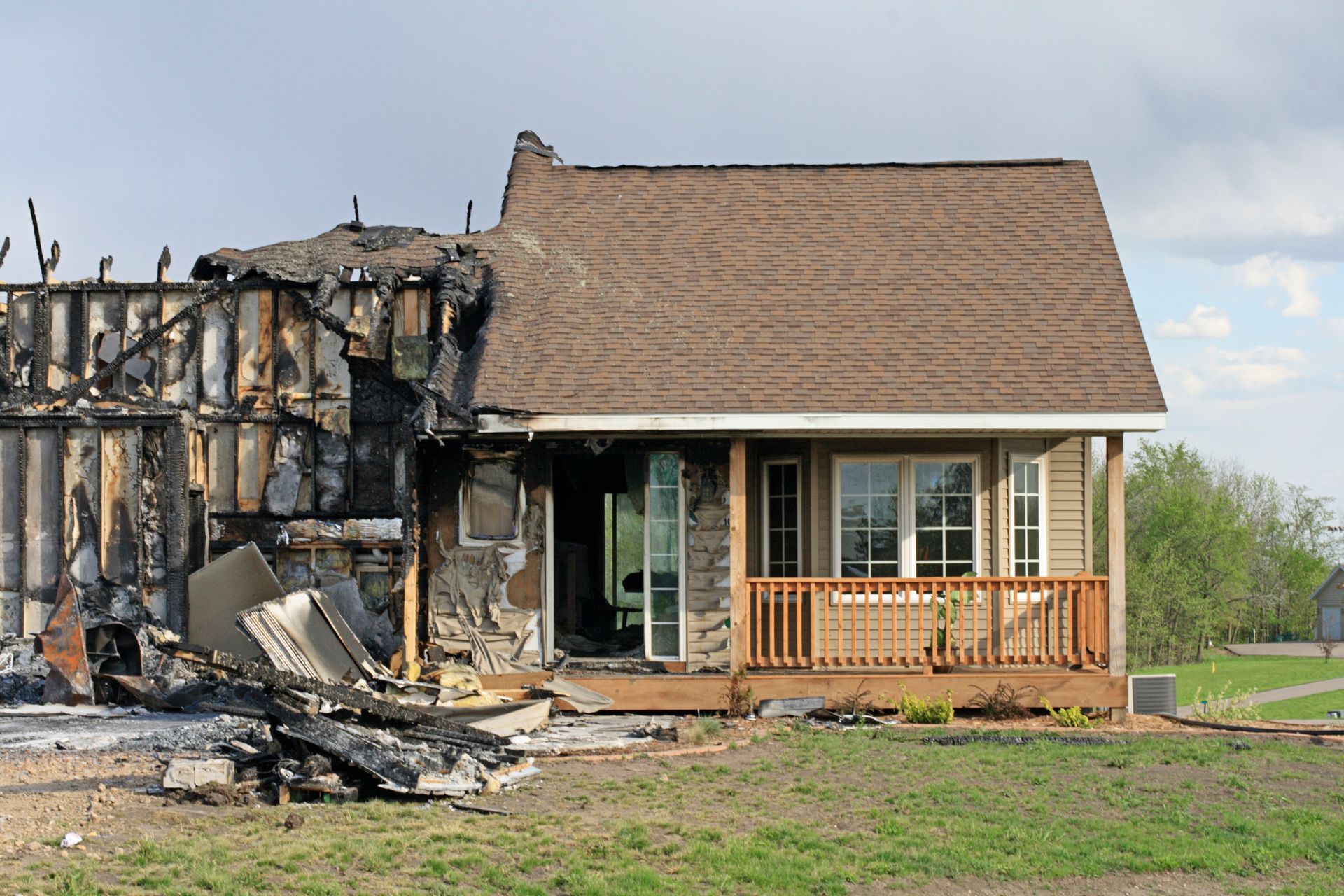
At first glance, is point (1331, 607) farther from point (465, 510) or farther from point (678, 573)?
point (465, 510)

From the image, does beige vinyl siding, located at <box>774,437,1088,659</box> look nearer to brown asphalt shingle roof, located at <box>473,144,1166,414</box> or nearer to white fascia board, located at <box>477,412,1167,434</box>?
brown asphalt shingle roof, located at <box>473,144,1166,414</box>

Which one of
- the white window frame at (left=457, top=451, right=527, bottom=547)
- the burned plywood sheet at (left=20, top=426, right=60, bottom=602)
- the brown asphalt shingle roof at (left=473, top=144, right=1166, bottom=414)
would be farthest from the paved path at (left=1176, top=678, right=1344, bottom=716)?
the burned plywood sheet at (left=20, top=426, right=60, bottom=602)

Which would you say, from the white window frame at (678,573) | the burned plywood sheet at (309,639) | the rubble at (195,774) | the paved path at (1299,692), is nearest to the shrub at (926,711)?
the white window frame at (678,573)

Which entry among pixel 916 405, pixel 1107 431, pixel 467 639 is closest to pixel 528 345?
pixel 467 639

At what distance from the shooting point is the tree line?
48750 mm

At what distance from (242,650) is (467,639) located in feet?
7.41

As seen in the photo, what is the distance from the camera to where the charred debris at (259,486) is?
1205 centimetres

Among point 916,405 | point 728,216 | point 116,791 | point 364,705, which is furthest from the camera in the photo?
point 728,216

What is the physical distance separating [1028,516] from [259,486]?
8559 mm

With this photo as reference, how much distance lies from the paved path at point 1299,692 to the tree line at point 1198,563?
715 centimetres

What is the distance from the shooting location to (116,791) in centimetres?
829

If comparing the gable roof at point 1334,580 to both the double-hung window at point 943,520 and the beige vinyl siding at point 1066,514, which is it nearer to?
the beige vinyl siding at point 1066,514

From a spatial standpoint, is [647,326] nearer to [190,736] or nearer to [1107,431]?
[1107,431]

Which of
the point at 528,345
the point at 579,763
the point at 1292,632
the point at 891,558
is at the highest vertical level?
the point at 528,345
